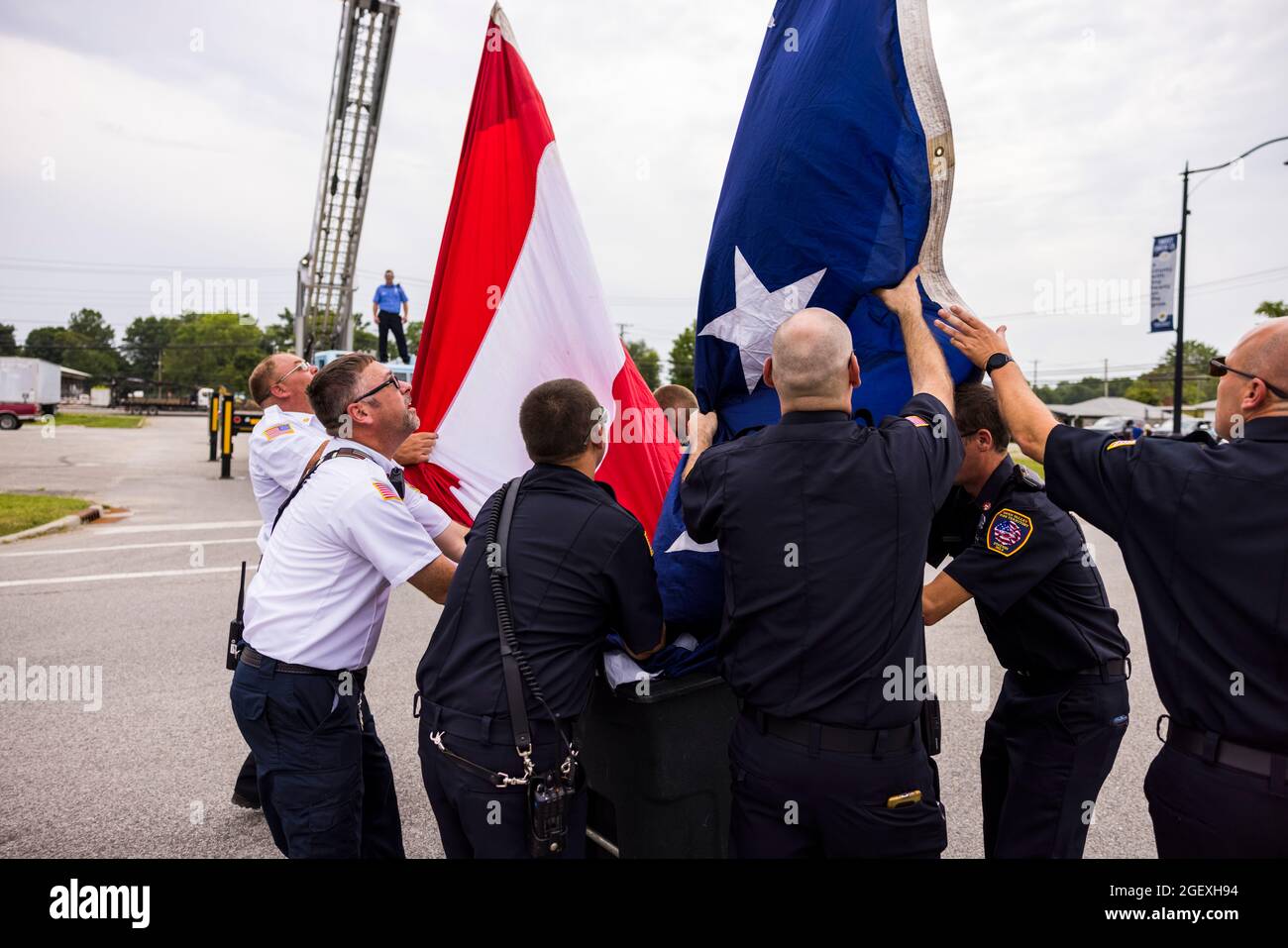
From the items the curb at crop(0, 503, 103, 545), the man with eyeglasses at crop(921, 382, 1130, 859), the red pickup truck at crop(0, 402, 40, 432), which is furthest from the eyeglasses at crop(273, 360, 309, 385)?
the red pickup truck at crop(0, 402, 40, 432)

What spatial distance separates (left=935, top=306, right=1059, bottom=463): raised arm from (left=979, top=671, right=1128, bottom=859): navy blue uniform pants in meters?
1.04

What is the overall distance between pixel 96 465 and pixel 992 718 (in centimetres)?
2348

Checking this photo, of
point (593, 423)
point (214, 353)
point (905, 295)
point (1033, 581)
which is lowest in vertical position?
point (1033, 581)

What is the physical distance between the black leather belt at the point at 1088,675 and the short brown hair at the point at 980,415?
2.55 feet

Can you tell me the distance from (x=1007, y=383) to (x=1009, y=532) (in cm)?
63

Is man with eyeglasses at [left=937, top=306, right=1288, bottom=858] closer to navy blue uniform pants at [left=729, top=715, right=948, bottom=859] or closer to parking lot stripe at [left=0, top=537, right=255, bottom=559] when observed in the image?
navy blue uniform pants at [left=729, top=715, right=948, bottom=859]

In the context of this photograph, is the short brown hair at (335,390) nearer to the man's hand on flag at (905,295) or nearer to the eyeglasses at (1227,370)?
the man's hand on flag at (905,295)

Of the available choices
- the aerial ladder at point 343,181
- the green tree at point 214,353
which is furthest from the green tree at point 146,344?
the aerial ladder at point 343,181

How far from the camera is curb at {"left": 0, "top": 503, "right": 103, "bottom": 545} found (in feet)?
36.6

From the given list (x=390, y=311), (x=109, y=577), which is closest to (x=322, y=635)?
(x=109, y=577)

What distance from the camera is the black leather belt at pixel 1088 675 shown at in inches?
114

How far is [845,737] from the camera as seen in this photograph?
220 centimetres

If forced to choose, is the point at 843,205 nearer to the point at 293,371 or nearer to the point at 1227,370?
the point at 1227,370

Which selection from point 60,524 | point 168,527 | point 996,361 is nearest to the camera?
point 996,361
